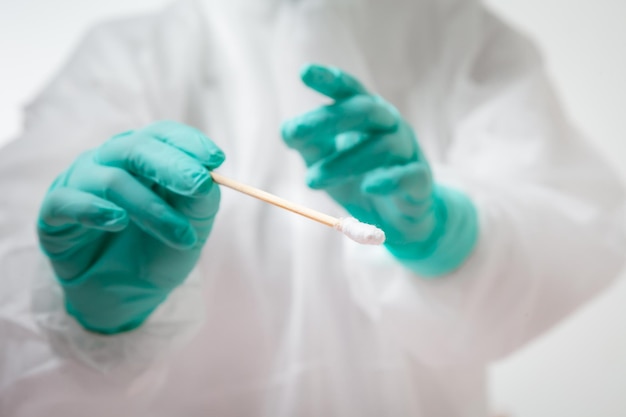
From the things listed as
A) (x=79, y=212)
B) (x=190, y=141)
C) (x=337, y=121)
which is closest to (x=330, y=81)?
(x=337, y=121)

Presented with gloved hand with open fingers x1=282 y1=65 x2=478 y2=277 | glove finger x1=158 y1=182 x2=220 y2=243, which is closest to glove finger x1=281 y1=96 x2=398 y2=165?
gloved hand with open fingers x1=282 y1=65 x2=478 y2=277

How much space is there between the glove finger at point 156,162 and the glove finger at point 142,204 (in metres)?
0.01

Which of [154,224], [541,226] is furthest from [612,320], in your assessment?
[154,224]

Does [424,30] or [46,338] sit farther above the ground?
[424,30]

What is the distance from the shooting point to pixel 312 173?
57cm

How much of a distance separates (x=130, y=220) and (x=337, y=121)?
0.68ft

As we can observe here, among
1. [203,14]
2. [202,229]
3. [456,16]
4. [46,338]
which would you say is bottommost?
[46,338]

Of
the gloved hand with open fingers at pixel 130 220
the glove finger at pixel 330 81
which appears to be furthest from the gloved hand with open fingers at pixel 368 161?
the gloved hand with open fingers at pixel 130 220

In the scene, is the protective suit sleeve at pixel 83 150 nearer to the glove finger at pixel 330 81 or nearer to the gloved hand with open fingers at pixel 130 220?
the gloved hand with open fingers at pixel 130 220

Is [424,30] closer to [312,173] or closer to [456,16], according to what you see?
[456,16]

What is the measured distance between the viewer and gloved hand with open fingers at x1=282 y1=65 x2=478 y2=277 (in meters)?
0.56

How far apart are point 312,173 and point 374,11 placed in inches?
13.1

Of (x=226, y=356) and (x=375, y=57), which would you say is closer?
(x=226, y=356)

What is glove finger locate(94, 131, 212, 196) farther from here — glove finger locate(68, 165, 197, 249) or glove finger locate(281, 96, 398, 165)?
glove finger locate(281, 96, 398, 165)
